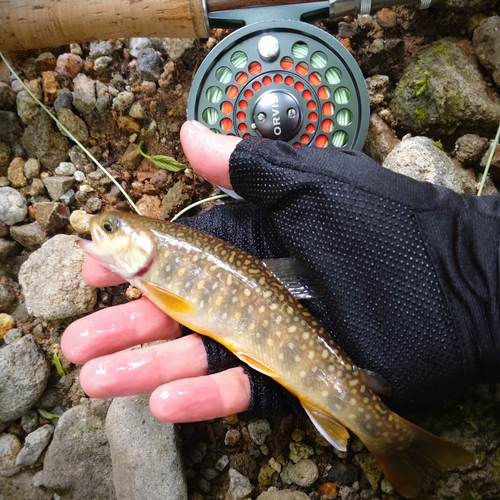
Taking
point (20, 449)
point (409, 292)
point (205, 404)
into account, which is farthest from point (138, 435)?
point (409, 292)

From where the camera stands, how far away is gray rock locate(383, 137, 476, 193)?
8.04 feet

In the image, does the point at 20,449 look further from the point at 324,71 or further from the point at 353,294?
the point at 324,71

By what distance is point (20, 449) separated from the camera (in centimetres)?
268

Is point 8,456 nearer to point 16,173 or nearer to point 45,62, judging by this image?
point 16,173

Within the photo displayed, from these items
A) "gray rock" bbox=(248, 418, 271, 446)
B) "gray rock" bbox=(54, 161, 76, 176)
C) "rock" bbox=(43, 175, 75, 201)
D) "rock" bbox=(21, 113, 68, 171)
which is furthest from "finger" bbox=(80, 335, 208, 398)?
"rock" bbox=(21, 113, 68, 171)

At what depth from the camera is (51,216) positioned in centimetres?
283

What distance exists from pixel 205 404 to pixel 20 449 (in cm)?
138

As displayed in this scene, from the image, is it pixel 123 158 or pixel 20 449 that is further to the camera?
pixel 123 158

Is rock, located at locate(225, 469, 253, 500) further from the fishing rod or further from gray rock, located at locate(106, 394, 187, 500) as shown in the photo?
the fishing rod

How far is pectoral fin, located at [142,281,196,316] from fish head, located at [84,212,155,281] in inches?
3.8

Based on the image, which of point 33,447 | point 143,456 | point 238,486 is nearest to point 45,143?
point 33,447

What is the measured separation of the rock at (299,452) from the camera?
2533 mm

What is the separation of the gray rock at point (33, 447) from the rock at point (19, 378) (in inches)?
6.1

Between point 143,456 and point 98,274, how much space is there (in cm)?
98
